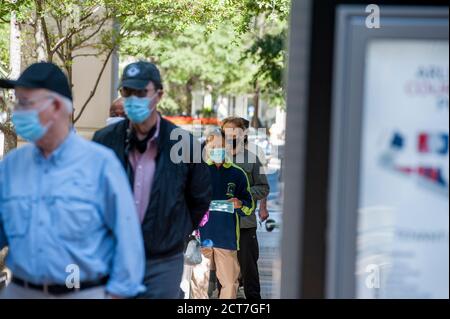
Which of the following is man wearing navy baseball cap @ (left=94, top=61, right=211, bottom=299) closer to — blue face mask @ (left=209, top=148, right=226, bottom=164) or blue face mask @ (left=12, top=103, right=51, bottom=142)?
blue face mask @ (left=12, top=103, right=51, bottom=142)

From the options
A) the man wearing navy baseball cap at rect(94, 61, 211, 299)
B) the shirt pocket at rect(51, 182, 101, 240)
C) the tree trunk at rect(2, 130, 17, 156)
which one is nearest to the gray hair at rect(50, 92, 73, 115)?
the shirt pocket at rect(51, 182, 101, 240)

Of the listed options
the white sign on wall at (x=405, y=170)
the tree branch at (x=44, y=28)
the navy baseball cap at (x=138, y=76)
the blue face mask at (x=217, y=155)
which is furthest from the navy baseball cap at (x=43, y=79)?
the tree branch at (x=44, y=28)

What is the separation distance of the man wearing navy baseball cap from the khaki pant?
3028 millimetres

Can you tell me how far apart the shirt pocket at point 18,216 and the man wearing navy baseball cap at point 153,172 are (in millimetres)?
892

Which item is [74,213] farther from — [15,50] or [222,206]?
[15,50]

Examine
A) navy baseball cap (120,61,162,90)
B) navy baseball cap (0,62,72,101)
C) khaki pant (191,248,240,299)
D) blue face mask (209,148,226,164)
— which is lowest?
khaki pant (191,248,240,299)

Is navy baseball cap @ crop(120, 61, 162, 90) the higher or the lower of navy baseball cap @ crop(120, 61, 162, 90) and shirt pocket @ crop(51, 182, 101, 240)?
the higher

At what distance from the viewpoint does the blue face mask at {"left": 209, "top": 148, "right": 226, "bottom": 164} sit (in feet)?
27.7

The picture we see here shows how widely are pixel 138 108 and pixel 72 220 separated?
1.05 metres

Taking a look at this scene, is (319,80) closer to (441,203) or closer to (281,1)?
(441,203)

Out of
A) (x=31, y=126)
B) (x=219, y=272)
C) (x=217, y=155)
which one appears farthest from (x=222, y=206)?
(x=31, y=126)

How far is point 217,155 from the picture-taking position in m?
8.47

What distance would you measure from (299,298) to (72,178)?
1223mm

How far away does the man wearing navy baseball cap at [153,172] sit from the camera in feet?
16.7
